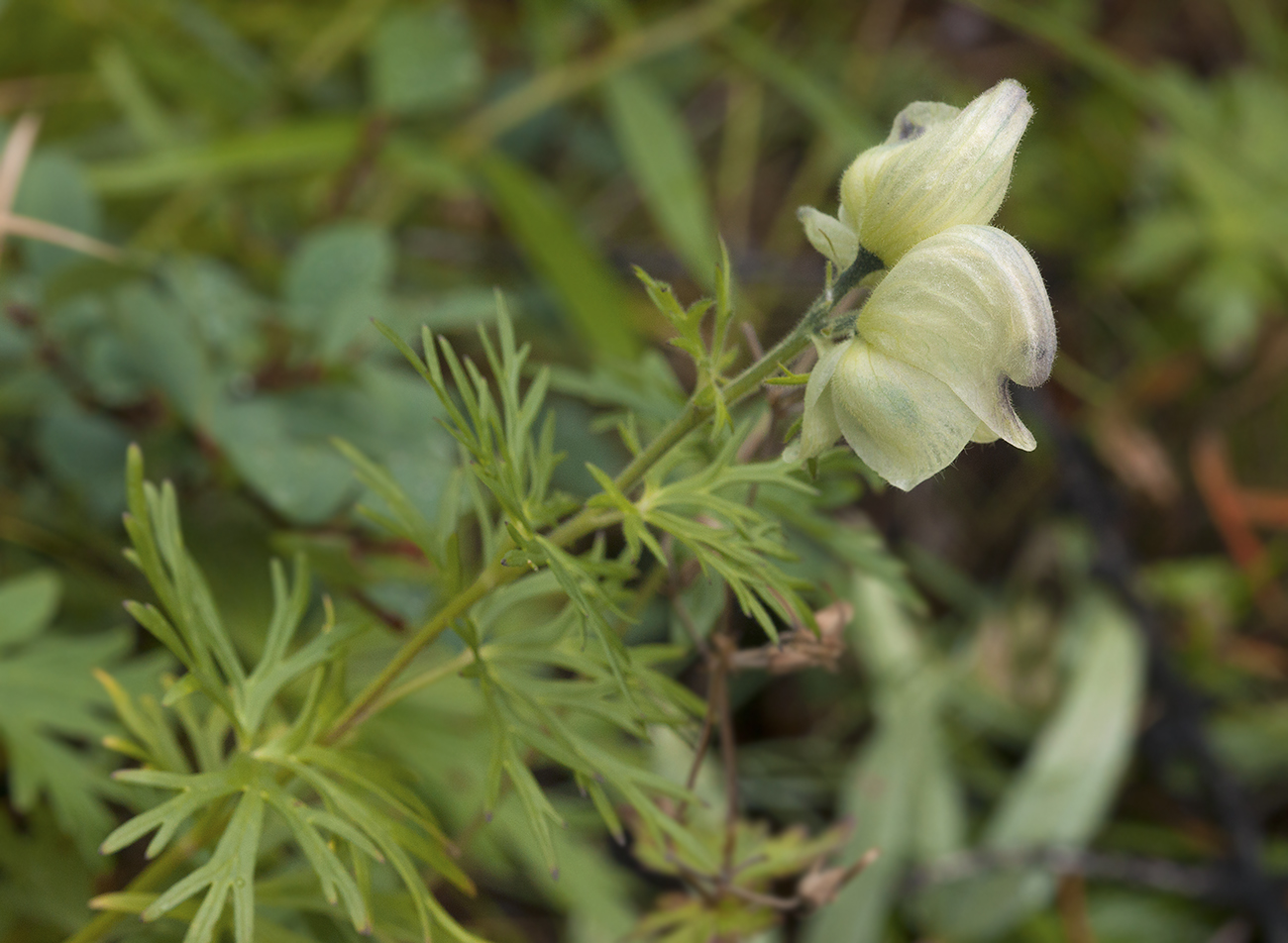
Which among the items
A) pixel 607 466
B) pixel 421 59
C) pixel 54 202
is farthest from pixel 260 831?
pixel 421 59

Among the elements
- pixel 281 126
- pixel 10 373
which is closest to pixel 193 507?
pixel 10 373

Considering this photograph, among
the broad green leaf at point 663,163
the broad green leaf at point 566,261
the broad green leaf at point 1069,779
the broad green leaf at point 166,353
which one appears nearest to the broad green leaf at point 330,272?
the broad green leaf at point 166,353

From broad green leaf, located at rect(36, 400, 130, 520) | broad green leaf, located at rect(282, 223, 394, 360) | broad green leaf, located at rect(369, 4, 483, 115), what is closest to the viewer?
broad green leaf, located at rect(36, 400, 130, 520)

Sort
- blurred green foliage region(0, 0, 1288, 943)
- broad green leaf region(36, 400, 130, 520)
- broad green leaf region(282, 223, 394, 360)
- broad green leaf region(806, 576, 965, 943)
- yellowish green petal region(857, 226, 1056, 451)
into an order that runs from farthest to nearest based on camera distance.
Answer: broad green leaf region(806, 576, 965, 943) → broad green leaf region(282, 223, 394, 360) → broad green leaf region(36, 400, 130, 520) → blurred green foliage region(0, 0, 1288, 943) → yellowish green petal region(857, 226, 1056, 451)

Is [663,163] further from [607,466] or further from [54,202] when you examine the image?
[54,202]

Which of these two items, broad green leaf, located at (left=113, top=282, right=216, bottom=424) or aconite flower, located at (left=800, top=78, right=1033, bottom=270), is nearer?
aconite flower, located at (left=800, top=78, right=1033, bottom=270)

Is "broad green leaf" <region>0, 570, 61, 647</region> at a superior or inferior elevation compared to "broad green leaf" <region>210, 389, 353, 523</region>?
inferior

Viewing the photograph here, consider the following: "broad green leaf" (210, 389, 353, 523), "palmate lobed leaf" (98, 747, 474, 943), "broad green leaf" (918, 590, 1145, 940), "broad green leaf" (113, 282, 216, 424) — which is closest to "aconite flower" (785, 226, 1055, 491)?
"palmate lobed leaf" (98, 747, 474, 943)

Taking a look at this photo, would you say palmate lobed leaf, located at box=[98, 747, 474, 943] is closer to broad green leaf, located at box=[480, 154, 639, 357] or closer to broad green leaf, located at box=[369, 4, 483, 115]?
broad green leaf, located at box=[480, 154, 639, 357]
